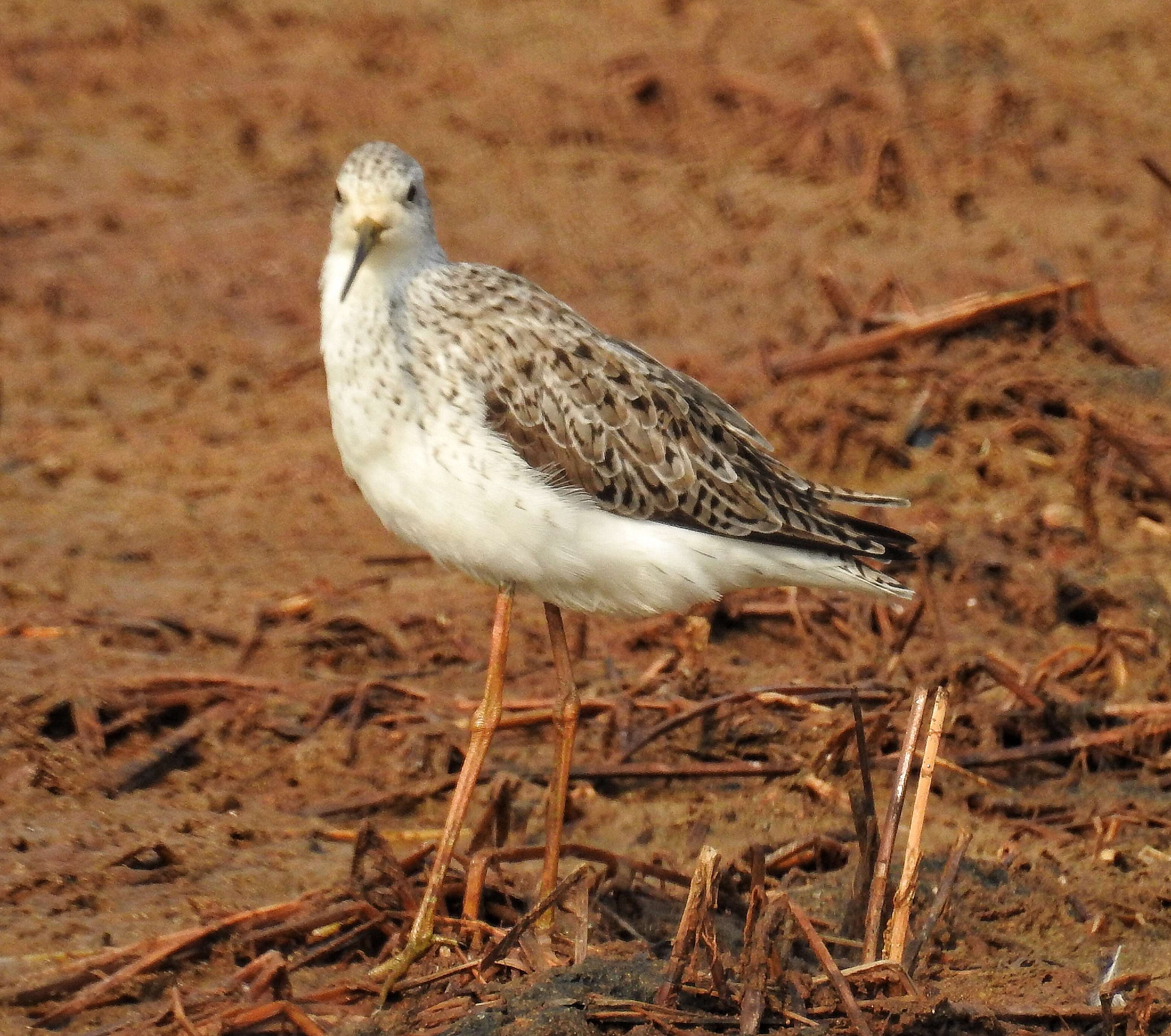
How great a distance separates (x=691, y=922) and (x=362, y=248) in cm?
272

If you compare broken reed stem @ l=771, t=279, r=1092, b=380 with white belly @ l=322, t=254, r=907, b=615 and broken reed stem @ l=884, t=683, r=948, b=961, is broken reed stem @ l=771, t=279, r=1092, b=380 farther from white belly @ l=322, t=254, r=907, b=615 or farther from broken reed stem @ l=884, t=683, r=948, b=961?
broken reed stem @ l=884, t=683, r=948, b=961

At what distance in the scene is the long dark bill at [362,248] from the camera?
639cm

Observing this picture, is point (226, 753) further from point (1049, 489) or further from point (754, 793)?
point (1049, 489)

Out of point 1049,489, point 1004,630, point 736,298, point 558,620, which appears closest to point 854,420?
point 1049,489

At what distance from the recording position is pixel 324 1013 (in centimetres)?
577

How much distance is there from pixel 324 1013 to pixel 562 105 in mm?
11345

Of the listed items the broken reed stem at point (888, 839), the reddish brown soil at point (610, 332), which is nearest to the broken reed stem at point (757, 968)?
the broken reed stem at point (888, 839)

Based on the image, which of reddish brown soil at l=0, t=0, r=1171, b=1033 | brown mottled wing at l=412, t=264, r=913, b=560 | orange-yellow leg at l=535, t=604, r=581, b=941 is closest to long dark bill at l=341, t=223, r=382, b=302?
brown mottled wing at l=412, t=264, r=913, b=560

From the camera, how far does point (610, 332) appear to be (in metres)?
12.7

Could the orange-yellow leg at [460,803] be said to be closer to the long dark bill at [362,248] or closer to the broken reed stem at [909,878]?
the long dark bill at [362,248]

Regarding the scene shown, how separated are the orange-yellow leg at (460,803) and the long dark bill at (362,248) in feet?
4.07

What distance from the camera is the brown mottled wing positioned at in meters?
6.69

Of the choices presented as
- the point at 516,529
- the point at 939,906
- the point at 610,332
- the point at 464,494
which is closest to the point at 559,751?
the point at 516,529

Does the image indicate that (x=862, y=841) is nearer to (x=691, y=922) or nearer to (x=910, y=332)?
(x=691, y=922)
